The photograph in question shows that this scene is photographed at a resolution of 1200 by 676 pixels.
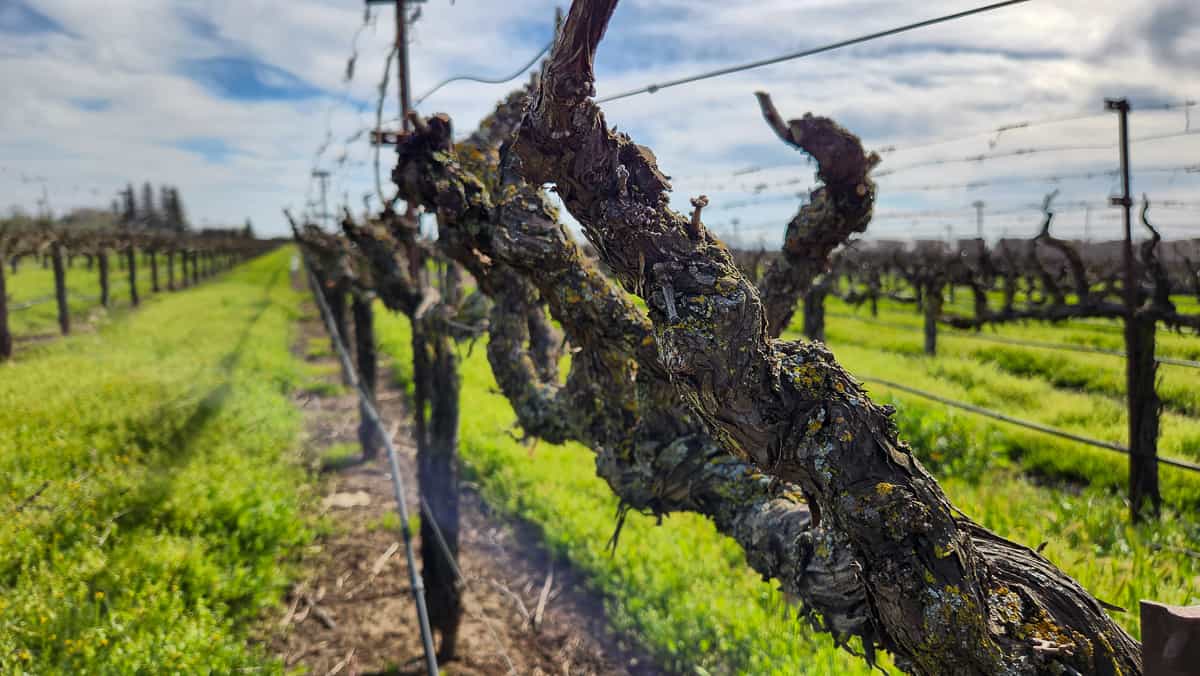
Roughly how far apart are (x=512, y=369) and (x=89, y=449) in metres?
7.51

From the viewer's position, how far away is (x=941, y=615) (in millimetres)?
1486

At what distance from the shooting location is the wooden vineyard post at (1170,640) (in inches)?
39.8

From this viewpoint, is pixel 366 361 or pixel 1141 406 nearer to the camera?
pixel 1141 406

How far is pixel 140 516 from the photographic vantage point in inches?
290

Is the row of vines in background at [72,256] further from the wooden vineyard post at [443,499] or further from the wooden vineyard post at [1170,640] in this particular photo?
the wooden vineyard post at [1170,640]

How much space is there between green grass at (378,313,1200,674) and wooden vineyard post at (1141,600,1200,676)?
2221 millimetres

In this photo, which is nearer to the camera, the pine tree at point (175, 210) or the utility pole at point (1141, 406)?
the utility pole at point (1141, 406)

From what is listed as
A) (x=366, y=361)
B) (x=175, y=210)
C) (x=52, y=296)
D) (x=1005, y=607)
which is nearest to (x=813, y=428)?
(x=1005, y=607)

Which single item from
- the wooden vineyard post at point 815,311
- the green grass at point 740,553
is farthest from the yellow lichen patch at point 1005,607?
the wooden vineyard post at point 815,311

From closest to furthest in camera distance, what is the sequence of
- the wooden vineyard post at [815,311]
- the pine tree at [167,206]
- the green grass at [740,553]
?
the green grass at [740,553] < the wooden vineyard post at [815,311] < the pine tree at [167,206]

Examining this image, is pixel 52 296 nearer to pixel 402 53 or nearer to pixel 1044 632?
pixel 402 53

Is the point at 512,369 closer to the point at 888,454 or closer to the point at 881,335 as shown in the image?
the point at 888,454

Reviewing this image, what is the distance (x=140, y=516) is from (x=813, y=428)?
809cm

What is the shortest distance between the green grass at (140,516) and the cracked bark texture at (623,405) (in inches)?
166
